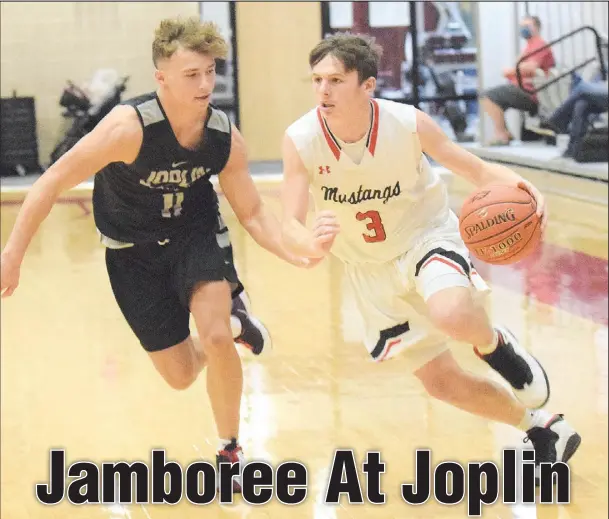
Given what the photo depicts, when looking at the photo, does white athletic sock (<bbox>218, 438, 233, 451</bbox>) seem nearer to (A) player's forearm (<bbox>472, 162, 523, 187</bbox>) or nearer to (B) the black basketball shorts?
(B) the black basketball shorts

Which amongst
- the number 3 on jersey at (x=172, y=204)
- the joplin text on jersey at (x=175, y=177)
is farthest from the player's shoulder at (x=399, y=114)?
the number 3 on jersey at (x=172, y=204)

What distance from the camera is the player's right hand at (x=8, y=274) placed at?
367 cm

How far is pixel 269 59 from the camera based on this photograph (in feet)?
57.4

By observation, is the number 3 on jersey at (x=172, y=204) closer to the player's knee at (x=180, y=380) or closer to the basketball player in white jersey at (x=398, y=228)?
the basketball player in white jersey at (x=398, y=228)

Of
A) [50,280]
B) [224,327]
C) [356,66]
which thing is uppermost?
[356,66]

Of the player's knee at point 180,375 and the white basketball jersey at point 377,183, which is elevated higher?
the white basketball jersey at point 377,183

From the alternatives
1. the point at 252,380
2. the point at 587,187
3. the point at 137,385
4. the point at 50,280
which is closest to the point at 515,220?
the point at 252,380

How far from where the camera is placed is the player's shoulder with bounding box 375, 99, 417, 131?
421cm

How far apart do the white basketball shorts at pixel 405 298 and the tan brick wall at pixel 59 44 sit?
12670 millimetres

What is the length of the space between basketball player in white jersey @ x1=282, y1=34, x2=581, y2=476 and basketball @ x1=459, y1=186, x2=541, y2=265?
8 centimetres

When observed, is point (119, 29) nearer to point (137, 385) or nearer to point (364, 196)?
point (137, 385)

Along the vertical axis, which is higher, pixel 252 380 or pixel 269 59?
pixel 269 59

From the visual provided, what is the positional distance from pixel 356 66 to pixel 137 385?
3162mm

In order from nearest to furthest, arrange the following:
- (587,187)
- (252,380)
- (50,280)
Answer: (252,380)
(50,280)
(587,187)
